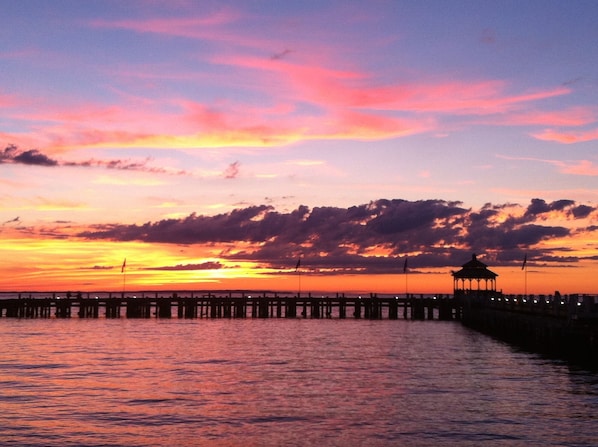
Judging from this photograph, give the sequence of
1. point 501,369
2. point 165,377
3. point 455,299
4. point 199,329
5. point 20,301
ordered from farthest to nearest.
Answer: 1. point 20,301
2. point 455,299
3. point 199,329
4. point 501,369
5. point 165,377

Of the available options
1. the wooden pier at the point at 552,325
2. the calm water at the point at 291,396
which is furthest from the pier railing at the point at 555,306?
the calm water at the point at 291,396

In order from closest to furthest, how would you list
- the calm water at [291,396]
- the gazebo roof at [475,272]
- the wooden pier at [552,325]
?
the calm water at [291,396], the wooden pier at [552,325], the gazebo roof at [475,272]

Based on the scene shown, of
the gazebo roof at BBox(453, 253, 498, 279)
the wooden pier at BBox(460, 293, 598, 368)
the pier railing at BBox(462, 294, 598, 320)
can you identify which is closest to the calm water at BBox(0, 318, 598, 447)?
the wooden pier at BBox(460, 293, 598, 368)

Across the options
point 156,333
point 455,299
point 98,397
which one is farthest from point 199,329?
point 98,397

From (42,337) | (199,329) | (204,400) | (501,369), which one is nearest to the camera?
(204,400)

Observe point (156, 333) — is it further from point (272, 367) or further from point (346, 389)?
point (346, 389)

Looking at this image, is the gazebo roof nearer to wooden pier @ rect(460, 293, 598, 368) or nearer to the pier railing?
the pier railing

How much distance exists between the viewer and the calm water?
2716 cm

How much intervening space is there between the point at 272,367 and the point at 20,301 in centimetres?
7681

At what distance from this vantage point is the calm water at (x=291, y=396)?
2716 cm

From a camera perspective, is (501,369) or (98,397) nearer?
(98,397)

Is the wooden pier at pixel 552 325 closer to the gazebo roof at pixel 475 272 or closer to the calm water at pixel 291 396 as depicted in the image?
the calm water at pixel 291 396

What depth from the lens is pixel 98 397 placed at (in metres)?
35.0

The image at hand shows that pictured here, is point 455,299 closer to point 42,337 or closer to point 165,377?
point 42,337
